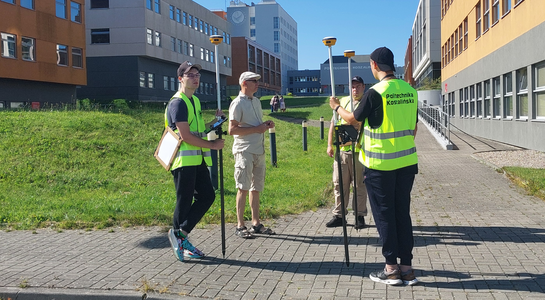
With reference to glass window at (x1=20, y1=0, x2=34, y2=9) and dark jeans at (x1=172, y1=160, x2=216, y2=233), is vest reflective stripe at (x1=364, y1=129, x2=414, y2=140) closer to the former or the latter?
dark jeans at (x1=172, y1=160, x2=216, y2=233)

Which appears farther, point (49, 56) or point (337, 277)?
point (49, 56)

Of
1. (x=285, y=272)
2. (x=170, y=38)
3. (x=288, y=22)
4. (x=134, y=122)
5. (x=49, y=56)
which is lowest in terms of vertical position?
(x=285, y=272)

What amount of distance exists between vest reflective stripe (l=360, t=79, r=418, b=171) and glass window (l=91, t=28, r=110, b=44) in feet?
163

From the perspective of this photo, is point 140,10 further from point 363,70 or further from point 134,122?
point 363,70

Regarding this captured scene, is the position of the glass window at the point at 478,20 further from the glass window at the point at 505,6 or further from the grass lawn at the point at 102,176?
the grass lawn at the point at 102,176

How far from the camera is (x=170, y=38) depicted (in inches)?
2232

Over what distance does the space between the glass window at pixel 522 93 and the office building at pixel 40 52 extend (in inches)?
1000

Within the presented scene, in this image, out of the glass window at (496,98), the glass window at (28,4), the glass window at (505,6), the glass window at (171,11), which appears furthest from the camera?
the glass window at (171,11)

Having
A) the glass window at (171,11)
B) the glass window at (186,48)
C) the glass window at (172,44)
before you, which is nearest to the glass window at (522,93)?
the glass window at (172,44)

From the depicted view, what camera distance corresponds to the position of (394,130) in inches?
194

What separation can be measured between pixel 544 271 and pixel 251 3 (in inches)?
5603

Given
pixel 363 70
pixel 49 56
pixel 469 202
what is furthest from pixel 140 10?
pixel 363 70

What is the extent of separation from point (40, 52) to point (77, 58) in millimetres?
4580

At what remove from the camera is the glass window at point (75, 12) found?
39500 mm
